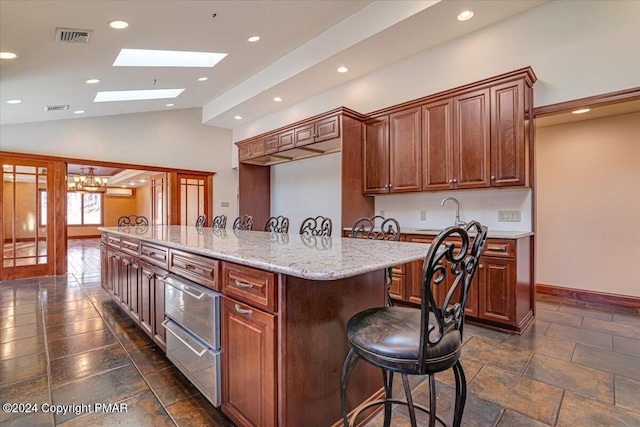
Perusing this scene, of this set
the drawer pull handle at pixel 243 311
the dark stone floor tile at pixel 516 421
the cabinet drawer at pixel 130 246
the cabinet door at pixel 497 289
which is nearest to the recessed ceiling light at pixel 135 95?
the cabinet drawer at pixel 130 246

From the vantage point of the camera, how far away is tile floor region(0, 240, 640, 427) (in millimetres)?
1579

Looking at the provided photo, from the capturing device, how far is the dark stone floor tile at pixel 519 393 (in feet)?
5.32

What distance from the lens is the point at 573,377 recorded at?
1.94 meters

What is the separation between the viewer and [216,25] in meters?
3.26

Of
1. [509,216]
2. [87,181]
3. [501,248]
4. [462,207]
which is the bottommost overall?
[501,248]

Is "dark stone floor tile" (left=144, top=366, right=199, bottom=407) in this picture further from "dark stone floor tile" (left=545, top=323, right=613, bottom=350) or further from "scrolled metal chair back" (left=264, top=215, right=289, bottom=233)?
"dark stone floor tile" (left=545, top=323, right=613, bottom=350)

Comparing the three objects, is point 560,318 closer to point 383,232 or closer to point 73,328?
point 383,232

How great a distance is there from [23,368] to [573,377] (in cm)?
366

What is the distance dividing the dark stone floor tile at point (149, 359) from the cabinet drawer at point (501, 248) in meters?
2.76

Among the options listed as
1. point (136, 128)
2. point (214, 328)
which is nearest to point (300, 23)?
point (214, 328)

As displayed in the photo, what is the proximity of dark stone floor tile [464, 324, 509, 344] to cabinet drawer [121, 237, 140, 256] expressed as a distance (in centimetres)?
294

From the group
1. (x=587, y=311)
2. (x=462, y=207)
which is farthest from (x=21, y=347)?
(x=587, y=311)

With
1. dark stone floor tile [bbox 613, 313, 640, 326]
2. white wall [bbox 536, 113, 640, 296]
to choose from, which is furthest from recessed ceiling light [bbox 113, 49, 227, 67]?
dark stone floor tile [bbox 613, 313, 640, 326]

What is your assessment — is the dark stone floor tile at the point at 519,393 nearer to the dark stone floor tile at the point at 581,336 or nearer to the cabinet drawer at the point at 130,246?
the dark stone floor tile at the point at 581,336
